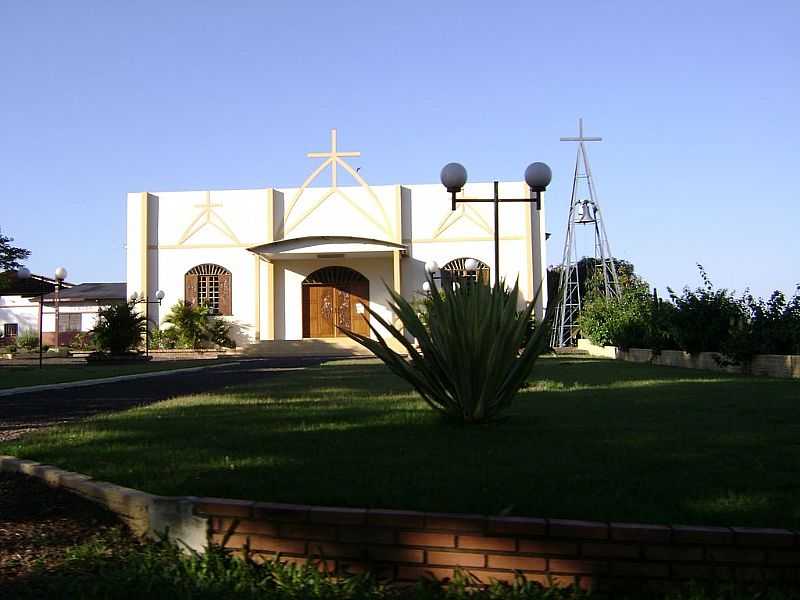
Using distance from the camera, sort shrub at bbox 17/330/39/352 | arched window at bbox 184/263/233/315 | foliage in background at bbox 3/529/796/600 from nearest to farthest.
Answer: foliage in background at bbox 3/529/796/600 < arched window at bbox 184/263/233/315 < shrub at bbox 17/330/39/352

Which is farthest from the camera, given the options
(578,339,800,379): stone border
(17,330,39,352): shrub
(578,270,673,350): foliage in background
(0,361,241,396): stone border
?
(17,330,39,352): shrub

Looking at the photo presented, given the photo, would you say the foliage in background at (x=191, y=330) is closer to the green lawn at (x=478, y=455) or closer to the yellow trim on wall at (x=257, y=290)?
the yellow trim on wall at (x=257, y=290)

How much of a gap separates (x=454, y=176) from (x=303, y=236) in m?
24.9

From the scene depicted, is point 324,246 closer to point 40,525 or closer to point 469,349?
point 469,349

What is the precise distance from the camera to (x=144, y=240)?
3781 centimetres

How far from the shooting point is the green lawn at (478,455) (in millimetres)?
4270

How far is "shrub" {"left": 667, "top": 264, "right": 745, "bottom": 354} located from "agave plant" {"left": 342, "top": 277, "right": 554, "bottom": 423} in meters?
11.8

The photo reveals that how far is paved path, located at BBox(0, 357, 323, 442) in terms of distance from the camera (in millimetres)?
9516

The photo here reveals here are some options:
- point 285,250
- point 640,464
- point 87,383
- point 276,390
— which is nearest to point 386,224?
point 285,250

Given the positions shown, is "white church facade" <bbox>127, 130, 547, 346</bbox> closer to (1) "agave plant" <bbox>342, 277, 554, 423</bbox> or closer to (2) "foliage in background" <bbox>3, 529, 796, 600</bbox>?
(1) "agave plant" <bbox>342, 277, 554, 423</bbox>

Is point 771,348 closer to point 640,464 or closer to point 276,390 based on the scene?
point 276,390

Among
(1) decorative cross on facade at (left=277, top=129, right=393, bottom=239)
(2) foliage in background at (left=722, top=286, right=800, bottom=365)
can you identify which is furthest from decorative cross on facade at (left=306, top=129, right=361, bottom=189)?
(2) foliage in background at (left=722, top=286, right=800, bottom=365)

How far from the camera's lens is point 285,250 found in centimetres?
3425

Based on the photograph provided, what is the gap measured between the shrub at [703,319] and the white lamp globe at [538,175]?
7.78 m
